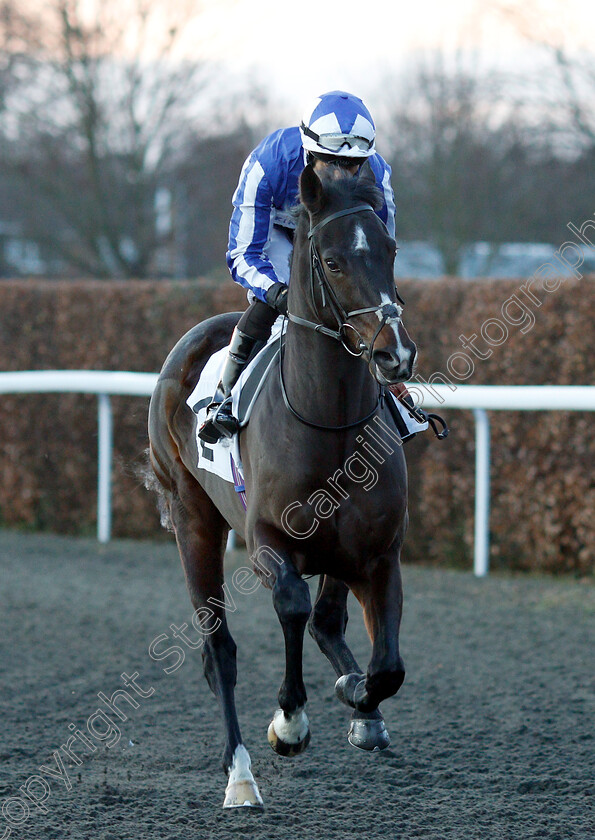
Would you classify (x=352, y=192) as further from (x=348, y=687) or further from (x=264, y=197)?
(x=348, y=687)

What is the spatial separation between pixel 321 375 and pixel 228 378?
23.7 inches

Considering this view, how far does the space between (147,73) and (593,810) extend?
46.2ft

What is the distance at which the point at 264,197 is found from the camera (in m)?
3.41

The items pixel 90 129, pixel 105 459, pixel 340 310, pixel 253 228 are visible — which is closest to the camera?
pixel 340 310

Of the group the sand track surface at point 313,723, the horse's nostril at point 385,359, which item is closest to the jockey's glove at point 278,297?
the horse's nostril at point 385,359

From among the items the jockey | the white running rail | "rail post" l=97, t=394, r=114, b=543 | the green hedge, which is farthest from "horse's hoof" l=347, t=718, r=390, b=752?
"rail post" l=97, t=394, r=114, b=543

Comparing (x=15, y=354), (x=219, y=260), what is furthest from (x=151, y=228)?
(x=15, y=354)

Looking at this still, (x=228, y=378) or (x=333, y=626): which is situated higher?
(x=228, y=378)

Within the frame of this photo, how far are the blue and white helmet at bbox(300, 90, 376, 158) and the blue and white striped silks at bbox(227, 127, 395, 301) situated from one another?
0.24 meters

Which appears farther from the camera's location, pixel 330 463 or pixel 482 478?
pixel 482 478

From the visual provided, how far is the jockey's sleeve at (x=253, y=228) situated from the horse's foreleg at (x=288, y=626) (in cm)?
85

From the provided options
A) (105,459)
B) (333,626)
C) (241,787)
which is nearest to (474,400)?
(105,459)

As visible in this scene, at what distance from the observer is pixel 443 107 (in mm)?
16984

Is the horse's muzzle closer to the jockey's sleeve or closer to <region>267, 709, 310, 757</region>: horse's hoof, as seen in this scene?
the jockey's sleeve
